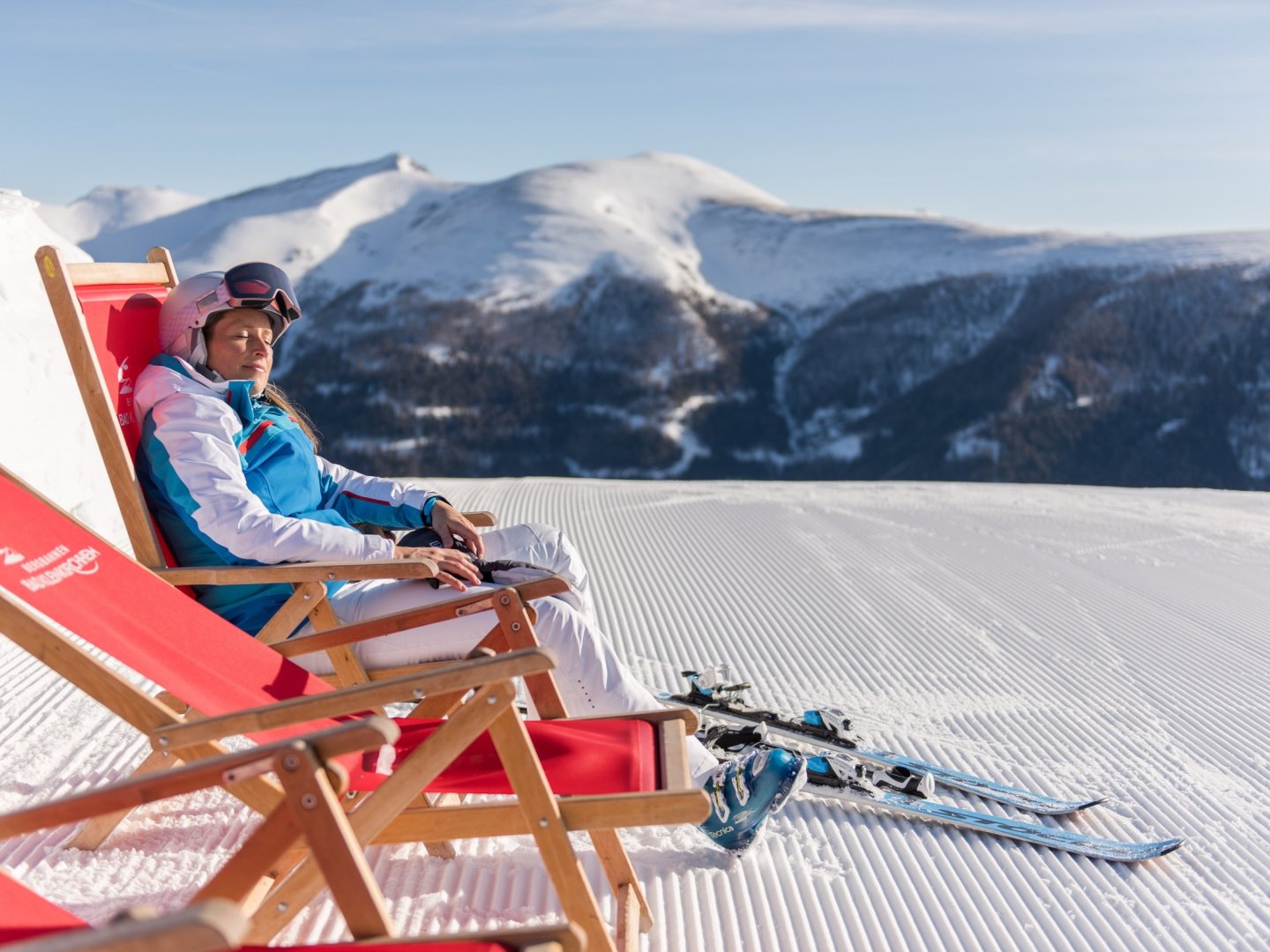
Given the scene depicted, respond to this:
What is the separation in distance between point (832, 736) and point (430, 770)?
1740 millimetres

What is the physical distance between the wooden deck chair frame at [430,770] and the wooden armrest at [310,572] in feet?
1.27

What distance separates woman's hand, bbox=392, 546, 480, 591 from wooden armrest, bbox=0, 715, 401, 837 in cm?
109

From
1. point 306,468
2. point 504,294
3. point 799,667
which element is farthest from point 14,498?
point 504,294

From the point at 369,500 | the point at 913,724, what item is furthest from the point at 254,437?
the point at 913,724

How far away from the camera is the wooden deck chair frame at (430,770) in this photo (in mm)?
1597

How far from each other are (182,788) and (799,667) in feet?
10.0

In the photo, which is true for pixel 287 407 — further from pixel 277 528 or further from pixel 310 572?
pixel 310 572

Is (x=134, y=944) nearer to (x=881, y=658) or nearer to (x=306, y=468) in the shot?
(x=306, y=468)

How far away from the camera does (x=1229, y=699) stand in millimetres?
3947

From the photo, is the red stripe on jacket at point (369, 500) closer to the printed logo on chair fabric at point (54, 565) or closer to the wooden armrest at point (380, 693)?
the printed logo on chair fabric at point (54, 565)

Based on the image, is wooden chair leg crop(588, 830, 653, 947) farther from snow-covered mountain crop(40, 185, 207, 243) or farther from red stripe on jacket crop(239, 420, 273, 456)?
snow-covered mountain crop(40, 185, 207, 243)

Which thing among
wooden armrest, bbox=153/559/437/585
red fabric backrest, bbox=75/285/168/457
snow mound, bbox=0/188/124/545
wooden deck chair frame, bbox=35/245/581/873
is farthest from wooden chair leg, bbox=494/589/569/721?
snow mound, bbox=0/188/124/545

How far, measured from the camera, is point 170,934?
0.99 meters

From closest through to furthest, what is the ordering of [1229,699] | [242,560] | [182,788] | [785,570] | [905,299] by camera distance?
[182,788]
[242,560]
[1229,699]
[785,570]
[905,299]
